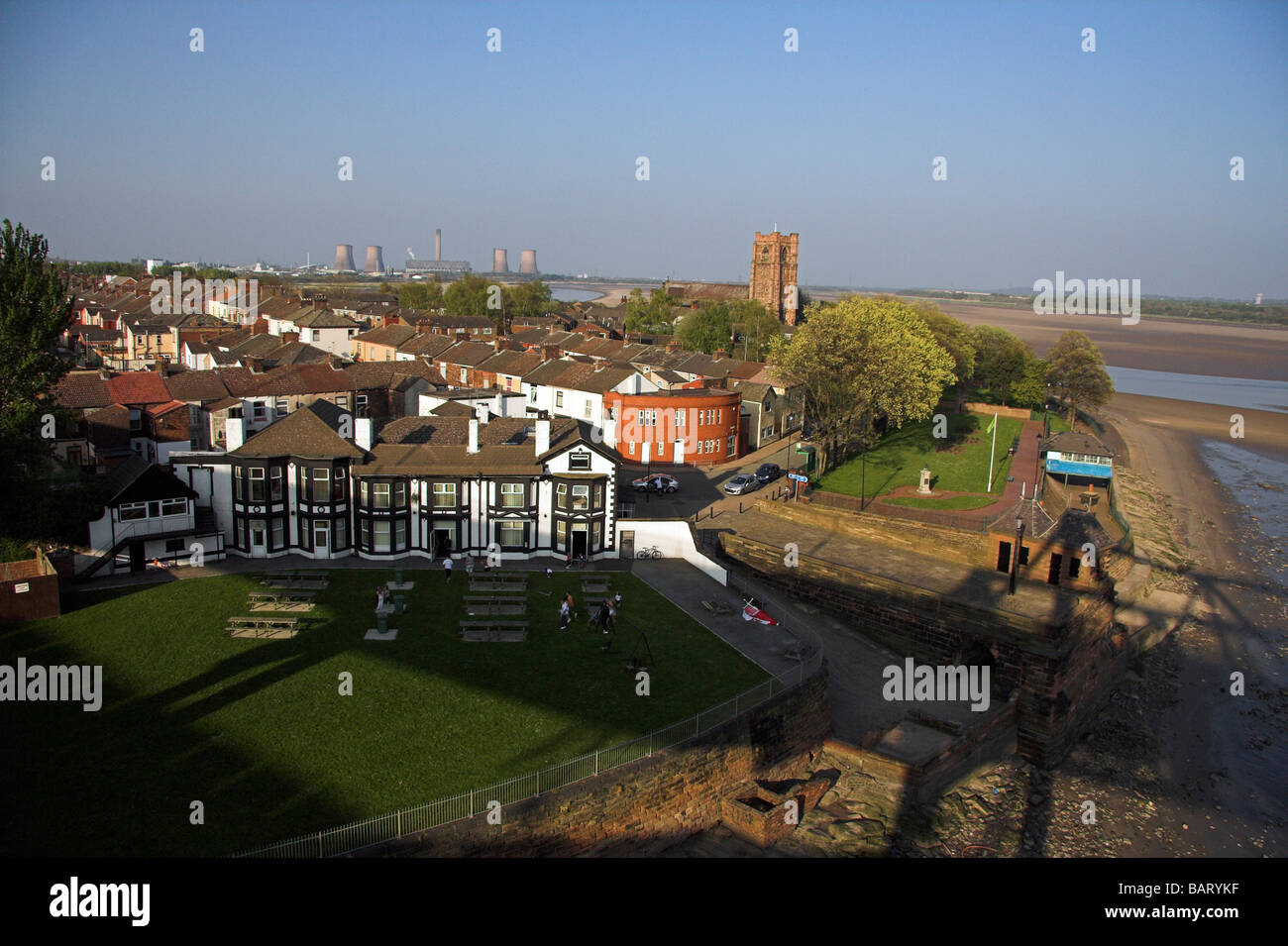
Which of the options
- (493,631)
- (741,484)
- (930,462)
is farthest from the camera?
(930,462)

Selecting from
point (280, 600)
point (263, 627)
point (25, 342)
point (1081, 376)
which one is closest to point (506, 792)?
point (263, 627)

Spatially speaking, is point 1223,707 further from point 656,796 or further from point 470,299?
point 470,299

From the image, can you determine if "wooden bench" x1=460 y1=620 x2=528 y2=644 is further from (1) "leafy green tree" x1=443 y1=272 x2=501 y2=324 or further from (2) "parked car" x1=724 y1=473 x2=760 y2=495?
(1) "leafy green tree" x1=443 y1=272 x2=501 y2=324

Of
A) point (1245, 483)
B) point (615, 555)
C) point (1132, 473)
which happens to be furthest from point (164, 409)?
point (1245, 483)

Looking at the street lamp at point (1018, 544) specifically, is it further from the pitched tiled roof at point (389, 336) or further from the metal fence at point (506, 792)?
the pitched tiled roof at point (389, 336)

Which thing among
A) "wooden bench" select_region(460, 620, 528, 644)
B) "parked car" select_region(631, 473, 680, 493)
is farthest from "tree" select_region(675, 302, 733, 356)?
"wooden bench" select_region(460, 620, 528, 644)
